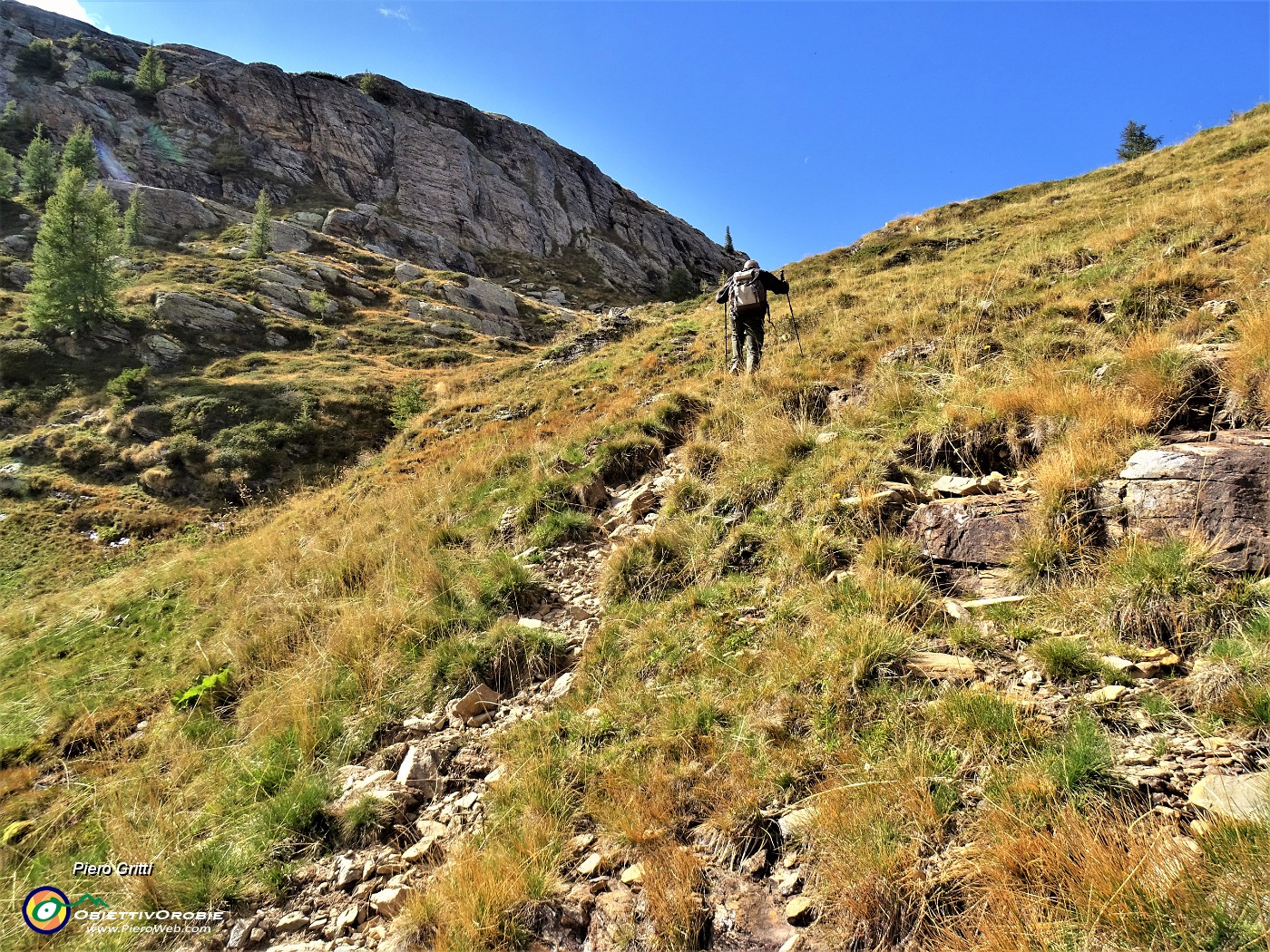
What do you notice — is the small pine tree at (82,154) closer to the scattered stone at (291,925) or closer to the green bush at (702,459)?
the green bush at (702,459)

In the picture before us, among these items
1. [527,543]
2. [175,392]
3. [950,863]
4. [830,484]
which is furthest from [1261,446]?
[175,392]

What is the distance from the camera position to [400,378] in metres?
26.1

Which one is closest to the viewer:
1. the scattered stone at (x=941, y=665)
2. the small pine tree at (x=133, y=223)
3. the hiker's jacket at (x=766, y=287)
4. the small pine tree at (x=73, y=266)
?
the scattered stone at (x=941, y=665)

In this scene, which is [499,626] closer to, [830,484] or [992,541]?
[830,484]

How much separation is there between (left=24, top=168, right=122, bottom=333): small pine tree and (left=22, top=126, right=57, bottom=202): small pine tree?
91.7 ft

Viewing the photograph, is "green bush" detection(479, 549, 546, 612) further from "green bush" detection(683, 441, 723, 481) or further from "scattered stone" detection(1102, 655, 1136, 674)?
"scattered stone" detection(1102, 655, 1136, 674)

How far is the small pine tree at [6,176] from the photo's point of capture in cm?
4509

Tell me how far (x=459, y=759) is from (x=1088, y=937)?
3.67 m

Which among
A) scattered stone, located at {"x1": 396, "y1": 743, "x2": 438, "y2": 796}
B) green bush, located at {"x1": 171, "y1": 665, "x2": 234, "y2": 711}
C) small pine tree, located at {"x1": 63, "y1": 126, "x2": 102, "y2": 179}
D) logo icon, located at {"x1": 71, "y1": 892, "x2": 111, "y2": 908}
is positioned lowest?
logo icon, located at {"x1": 71, "y1": 892, "x2": 111, "y2": 908}

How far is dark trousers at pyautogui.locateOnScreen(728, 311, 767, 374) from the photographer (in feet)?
33.0

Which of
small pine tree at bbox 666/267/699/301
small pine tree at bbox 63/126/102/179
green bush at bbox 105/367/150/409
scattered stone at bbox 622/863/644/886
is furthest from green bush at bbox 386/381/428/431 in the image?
small pine tree at bbox 63/126/102/179

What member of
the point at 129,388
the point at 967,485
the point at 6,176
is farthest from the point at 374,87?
the point at 967,485

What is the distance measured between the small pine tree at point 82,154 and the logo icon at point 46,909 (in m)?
74.3

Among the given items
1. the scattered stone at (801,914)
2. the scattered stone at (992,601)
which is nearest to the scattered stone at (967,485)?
the scattered stone at (992,601)
